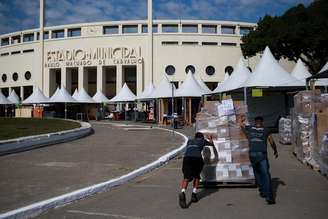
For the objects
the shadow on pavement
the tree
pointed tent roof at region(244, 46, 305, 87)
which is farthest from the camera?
the tree

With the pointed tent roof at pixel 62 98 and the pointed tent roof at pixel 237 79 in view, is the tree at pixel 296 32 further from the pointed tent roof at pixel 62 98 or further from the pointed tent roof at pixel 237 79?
the pointed tent roof at pixel 62 98

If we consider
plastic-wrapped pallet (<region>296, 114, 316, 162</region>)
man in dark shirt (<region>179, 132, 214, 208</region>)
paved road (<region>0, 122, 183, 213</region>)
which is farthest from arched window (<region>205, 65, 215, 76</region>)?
man in dark shirt (<region>179, 132, 214, 208</region>)

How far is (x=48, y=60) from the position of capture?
207 ft

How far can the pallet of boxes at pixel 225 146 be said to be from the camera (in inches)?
305

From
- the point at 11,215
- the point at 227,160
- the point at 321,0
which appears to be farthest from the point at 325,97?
the point at 321,0

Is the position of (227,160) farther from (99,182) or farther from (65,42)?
(65,42)

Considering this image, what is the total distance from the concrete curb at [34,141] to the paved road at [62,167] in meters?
0.35

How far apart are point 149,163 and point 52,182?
3.26 meters

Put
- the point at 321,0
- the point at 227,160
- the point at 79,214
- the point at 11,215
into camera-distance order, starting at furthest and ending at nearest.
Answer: the point at 321,0
the point at 227,160
the point at 79,214
the point at 11,215

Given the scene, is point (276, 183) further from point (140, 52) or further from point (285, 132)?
point (140, 52)

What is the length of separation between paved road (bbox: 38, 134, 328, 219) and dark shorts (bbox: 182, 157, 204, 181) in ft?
1.50

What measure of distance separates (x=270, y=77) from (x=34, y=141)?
12621 mm

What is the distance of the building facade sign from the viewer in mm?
59781

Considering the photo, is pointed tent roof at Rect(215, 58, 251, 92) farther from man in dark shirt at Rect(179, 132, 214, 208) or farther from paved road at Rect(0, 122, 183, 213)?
man in dark shirt at Rect(179, 132, 214, 208)
